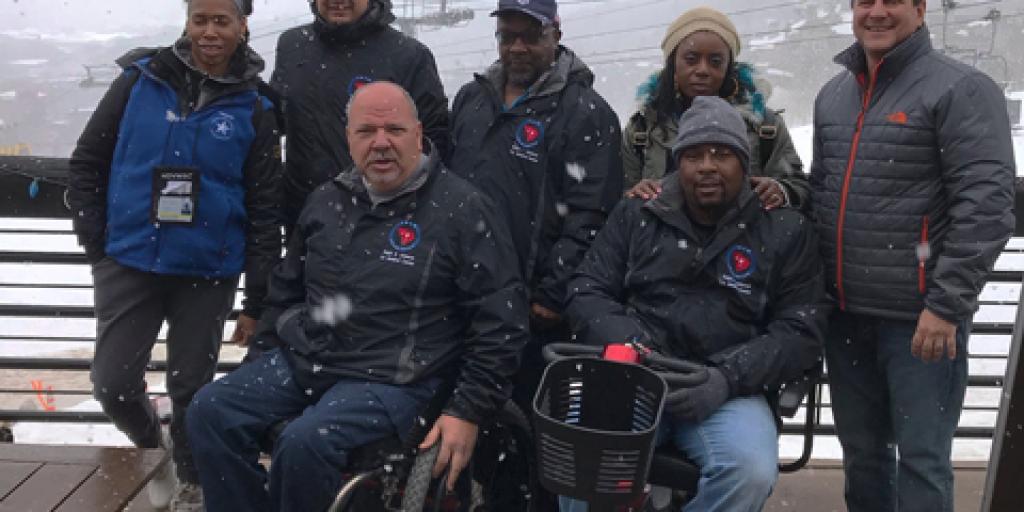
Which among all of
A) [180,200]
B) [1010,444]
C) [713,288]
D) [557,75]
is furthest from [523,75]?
[1010,444]

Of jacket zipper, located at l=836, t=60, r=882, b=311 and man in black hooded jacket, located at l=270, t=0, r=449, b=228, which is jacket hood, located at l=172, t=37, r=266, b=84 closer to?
man in black hooded jacket, located at l=270, t=0, r=449, b=228

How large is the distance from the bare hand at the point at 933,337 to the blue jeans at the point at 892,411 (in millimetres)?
94

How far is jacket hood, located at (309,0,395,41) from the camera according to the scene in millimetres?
2691

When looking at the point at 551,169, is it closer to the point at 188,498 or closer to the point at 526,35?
the point at 526,35

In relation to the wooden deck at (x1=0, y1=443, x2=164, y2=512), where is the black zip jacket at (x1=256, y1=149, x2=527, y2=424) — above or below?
above

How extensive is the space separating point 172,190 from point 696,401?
1644 millimetres

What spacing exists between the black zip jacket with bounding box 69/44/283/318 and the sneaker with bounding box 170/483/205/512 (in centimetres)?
62

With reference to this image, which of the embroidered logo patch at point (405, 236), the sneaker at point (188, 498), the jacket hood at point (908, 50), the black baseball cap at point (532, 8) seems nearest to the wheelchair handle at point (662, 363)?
the embroidered logo patch at point (405, 236)

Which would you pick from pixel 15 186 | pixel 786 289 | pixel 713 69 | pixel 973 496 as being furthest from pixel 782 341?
pixel 15 186

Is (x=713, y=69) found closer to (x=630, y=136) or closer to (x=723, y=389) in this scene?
(x=630, y=136)

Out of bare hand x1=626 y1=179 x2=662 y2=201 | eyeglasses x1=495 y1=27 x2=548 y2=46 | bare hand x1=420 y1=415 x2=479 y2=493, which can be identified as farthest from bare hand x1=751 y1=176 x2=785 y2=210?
bare hand x1=420 y1=415 x2=479 y2=493

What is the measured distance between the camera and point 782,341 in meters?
2.23

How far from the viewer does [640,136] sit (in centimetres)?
268

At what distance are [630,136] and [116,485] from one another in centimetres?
206
